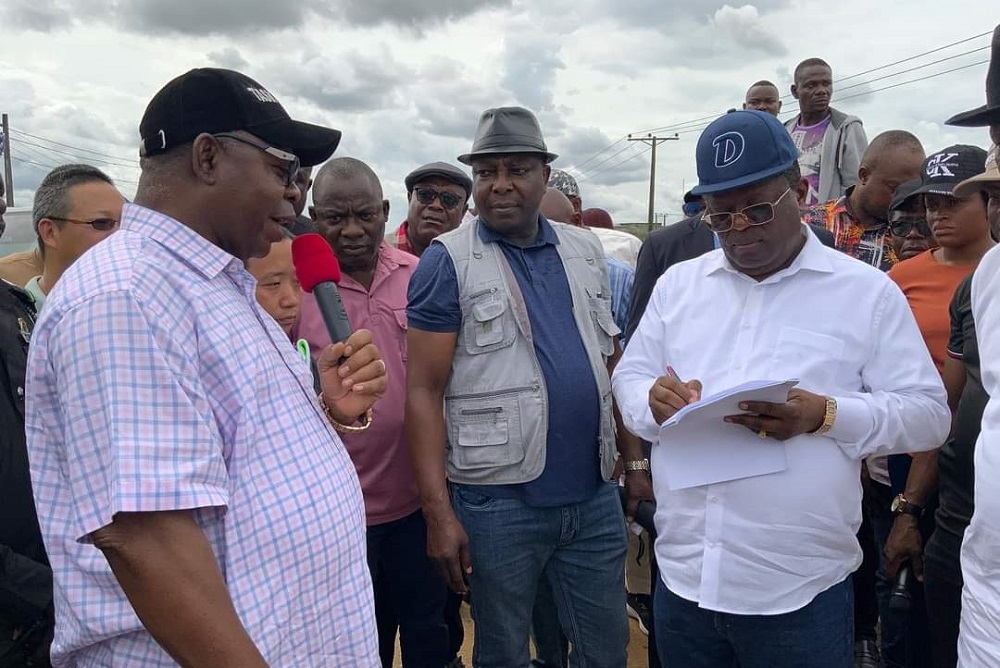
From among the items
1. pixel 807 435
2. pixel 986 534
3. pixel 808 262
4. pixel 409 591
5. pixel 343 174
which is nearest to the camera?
pixel 986 534

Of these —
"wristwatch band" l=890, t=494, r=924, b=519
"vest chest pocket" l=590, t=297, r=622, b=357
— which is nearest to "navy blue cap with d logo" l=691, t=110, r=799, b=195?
"vest chest pocket" l=590, t=297, r=622, b=357

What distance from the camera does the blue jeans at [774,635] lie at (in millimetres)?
2039

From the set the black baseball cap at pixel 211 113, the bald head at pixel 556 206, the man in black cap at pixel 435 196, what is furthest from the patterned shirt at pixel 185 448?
the bald head at pixel 556 206

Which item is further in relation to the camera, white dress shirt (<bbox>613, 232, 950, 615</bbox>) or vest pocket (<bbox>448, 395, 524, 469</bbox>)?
vest pocket (<bbox>448, 395, 524, 469</bbox>)

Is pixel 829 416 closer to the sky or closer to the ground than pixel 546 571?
closer to the sky

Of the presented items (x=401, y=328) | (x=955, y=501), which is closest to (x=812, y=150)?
(x=955, y=501)

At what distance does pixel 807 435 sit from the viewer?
2.01m

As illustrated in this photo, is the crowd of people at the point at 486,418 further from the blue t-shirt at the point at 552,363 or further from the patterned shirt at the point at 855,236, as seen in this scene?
the patterned shirt at the point at 855,236

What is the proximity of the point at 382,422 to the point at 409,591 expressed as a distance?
2.51 feet

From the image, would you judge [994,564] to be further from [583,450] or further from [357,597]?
[357,597]

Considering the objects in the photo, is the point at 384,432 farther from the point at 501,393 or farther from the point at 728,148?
the point at 728,148

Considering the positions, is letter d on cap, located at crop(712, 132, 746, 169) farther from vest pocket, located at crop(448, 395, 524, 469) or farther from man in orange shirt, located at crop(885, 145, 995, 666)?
man in orange shirt, located at crop(885, 145, 995, 666)

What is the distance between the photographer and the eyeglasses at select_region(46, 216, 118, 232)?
341 cm

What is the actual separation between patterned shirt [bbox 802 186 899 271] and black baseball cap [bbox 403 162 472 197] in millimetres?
1963
